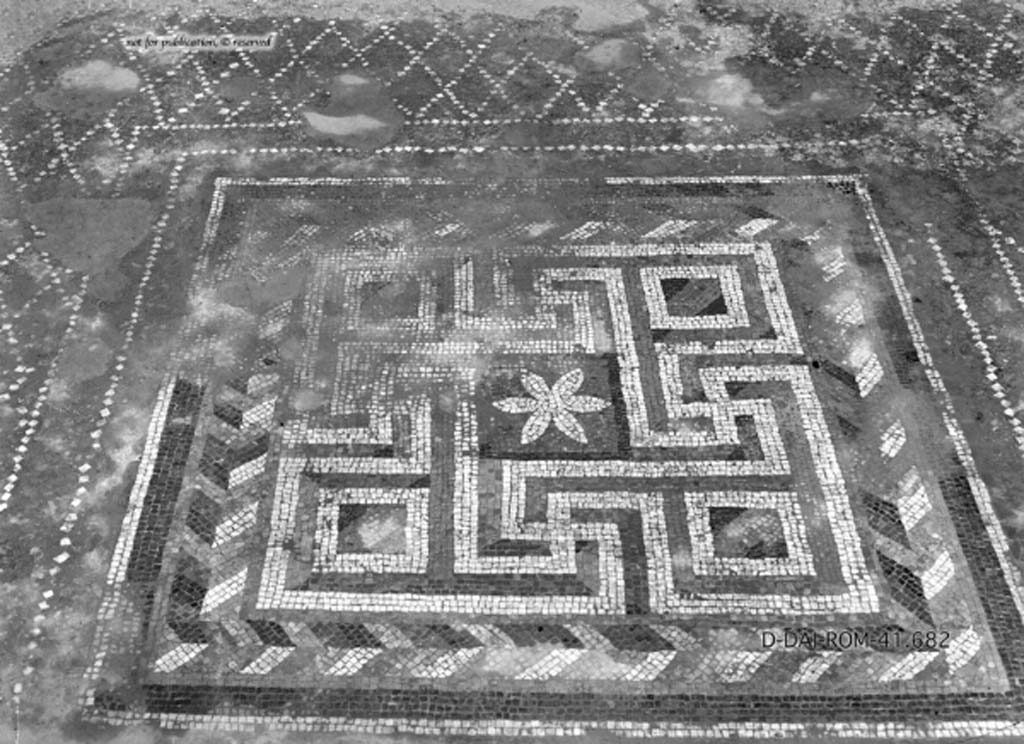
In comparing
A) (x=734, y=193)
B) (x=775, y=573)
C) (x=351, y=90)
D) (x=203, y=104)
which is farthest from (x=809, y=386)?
(x=203, y=104)

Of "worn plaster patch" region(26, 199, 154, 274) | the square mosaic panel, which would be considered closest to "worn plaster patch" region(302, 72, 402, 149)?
the square mosaic panel

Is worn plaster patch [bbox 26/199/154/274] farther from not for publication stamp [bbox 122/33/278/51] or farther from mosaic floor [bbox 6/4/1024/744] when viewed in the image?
not for publication stamp [bbox 122/33/278/51]

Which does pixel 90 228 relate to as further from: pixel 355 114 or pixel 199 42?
pixel 199 42

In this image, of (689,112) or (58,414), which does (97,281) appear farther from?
(689,112)

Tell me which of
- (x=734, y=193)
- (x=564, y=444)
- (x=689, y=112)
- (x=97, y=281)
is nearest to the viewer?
(x=564, y=444)

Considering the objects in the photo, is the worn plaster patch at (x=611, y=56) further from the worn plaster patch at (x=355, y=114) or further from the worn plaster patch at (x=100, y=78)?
the worn plaster patch at (x=100, y=78)

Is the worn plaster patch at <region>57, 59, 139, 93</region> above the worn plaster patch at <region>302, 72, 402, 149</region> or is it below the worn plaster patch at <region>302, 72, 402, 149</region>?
below

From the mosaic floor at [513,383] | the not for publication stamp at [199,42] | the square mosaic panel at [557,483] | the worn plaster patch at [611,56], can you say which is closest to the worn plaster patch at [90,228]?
the mosaic floor at [513,383]

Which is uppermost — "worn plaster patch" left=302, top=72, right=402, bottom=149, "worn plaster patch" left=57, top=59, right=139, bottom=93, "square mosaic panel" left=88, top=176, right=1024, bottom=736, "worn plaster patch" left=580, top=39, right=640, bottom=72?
"worn plaster patch" left=580, top=39, right=640, bottom=72
